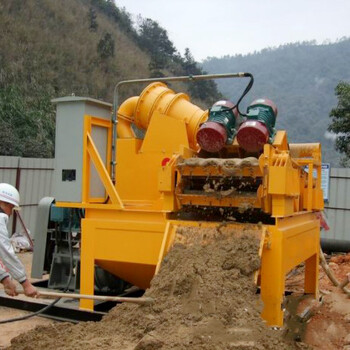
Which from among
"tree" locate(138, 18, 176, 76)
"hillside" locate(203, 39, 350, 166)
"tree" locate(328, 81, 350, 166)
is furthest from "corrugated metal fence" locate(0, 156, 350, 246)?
"hillside" locate(203, 39, 350, 166)

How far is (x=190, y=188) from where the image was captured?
4.75 m

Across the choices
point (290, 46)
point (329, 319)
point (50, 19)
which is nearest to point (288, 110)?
point (290, 46)

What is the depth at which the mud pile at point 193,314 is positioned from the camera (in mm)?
3199

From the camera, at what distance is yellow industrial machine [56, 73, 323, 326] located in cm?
430

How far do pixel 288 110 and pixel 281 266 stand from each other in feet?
218

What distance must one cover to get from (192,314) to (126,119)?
308cm

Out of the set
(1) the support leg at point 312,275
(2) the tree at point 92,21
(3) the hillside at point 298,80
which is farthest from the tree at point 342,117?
(3) the hillside at point 298,80

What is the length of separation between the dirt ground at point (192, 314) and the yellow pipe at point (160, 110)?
187cm

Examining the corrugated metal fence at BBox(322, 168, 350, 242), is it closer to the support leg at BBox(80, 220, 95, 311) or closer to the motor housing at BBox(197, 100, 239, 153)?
the motor housing at BBox(197, 100, 239, 153)

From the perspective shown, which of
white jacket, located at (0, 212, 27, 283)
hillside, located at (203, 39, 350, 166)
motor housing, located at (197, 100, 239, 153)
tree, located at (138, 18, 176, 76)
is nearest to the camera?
white jacket, located at (0, 212, 27, 283)

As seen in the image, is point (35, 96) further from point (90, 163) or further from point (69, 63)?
point (90, 163)

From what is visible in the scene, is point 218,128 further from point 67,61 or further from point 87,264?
point 67,61

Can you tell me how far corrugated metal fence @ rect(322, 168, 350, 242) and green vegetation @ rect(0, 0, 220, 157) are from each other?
35.5ft

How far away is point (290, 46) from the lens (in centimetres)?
10156
